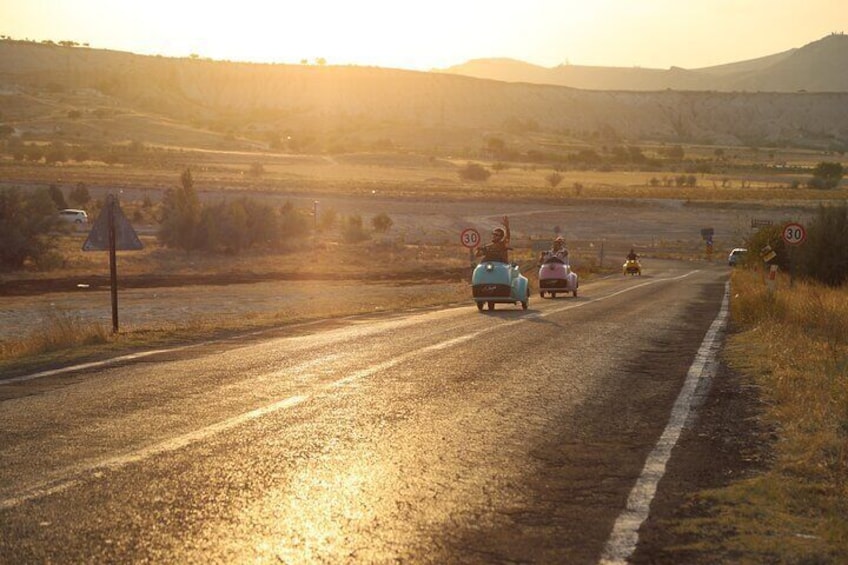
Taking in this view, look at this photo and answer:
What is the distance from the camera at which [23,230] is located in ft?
162

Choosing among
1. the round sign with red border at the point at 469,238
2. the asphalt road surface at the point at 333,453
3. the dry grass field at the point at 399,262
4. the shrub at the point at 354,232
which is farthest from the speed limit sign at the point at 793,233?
the shrub at the point at 354,232

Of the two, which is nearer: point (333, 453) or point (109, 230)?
point (333, 453)

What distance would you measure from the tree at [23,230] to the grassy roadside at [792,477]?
127 feet

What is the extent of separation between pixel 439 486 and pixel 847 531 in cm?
261

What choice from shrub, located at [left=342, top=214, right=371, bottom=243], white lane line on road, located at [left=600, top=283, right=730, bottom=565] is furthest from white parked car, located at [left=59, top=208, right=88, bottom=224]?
white lane line on road, located at [left=600, top=283, right=730, bottom=565]

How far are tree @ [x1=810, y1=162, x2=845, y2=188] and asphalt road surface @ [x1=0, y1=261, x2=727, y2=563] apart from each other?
119969 mm

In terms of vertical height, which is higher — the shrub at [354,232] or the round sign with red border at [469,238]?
the round sign with red border at [469,238]

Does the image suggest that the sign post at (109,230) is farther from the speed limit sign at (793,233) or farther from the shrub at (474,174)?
the shrub at (474,174)

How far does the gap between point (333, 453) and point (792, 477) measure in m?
3.40

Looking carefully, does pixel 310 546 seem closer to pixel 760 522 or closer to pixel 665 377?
pixel 760 522

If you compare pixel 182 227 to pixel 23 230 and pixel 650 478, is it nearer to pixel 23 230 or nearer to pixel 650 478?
pixel 23 230

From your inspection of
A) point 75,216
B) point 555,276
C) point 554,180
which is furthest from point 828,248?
point 554,180

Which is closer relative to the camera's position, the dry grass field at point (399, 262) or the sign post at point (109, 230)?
the dry grass field at point (399, 262)

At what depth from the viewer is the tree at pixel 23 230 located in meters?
48.4
